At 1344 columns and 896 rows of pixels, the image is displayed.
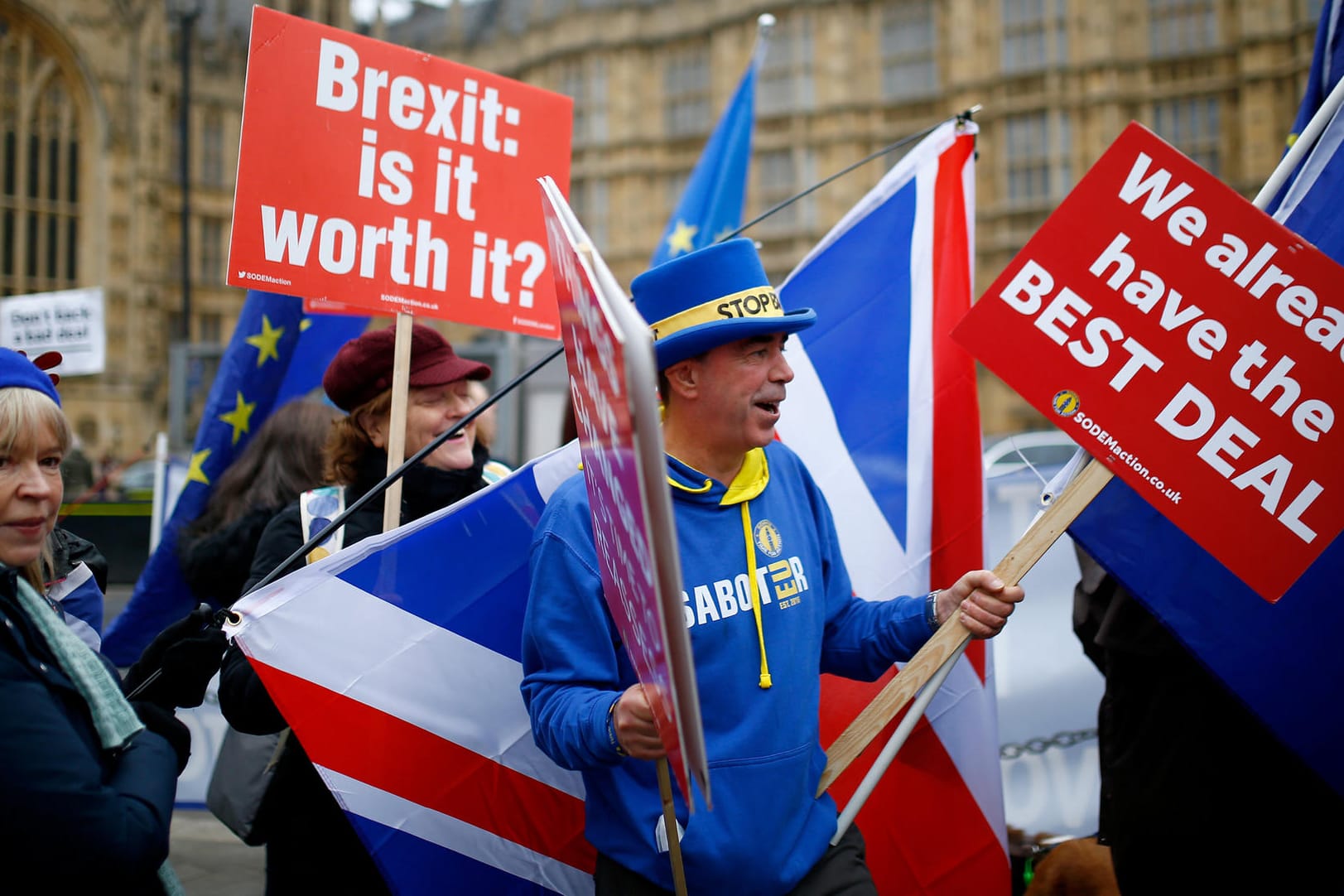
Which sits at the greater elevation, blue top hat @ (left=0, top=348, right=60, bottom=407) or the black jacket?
blue top hat @ (left=0, top=348, right=60, bottom=407)

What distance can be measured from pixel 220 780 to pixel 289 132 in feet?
5.77

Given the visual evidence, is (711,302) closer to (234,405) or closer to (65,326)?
(234,405)

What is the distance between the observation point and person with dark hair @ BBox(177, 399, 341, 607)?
9.65 feet

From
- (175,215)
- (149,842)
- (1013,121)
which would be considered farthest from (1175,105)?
(175,215)

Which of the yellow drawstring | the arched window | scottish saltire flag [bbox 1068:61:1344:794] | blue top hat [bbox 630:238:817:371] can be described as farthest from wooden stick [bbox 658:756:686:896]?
the arched window

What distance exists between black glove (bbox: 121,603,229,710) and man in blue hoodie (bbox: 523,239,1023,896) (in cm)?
53

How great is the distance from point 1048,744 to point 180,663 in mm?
3132

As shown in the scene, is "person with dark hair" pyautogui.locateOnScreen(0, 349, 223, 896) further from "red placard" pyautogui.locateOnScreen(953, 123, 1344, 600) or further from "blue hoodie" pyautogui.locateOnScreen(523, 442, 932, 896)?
"red placard" pyautogui.locateOnScreen(953, 123, 1344, 600)

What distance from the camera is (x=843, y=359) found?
295 centimetres

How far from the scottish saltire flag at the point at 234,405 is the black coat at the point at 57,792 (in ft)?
8.06

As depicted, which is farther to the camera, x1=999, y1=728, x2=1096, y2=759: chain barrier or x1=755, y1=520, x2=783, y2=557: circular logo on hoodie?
x1=999, y1=728, x2=1096, y2=759: chain barrier

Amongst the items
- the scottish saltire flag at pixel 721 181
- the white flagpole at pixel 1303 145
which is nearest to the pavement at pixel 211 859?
the white flagpole at pixel 1303 145

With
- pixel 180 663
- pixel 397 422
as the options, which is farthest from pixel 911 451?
pixel 180 663

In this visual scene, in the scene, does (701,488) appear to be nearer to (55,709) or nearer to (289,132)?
(55,709)
